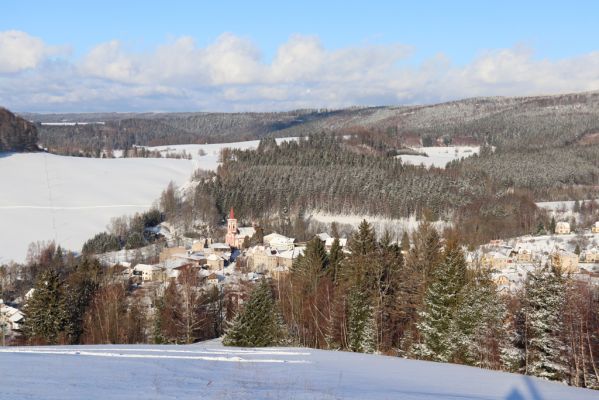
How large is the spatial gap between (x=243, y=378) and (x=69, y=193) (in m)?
92.6

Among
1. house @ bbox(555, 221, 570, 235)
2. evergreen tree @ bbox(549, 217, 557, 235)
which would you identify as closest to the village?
house @ bbox(555, 221, 570, 235)

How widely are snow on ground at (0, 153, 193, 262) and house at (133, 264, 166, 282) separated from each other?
14.3 m

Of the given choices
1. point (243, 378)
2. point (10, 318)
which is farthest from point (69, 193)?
point (243, 378)

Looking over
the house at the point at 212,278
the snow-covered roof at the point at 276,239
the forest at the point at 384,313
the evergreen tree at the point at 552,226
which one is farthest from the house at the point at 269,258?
the evergreen tree at the point at 552,226

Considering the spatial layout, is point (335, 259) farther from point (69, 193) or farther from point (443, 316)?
point (69, 193)

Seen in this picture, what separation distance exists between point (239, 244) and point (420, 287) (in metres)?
53.3

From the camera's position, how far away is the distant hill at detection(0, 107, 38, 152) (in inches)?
4847

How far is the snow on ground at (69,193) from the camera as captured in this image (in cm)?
7444

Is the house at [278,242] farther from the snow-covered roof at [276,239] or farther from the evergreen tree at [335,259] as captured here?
the evergreen tree at [335,259]

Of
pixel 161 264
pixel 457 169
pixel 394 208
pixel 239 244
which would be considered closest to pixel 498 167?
pixel 457 169

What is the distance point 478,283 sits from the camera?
938 inches

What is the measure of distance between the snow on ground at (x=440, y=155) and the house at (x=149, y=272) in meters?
93.0

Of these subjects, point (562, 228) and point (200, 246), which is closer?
point (200, 246)

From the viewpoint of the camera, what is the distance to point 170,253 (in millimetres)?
68062
